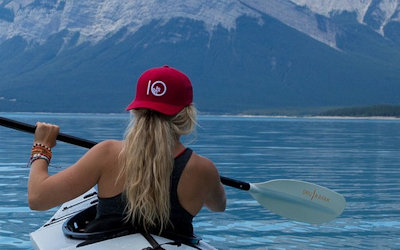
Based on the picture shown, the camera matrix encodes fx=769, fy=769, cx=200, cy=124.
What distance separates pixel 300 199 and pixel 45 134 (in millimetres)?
2528

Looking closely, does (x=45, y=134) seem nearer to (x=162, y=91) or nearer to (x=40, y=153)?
(x=40, y=153)

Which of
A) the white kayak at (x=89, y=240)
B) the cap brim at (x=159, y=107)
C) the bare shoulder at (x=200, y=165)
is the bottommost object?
the white kayak at (x=89, y=240)

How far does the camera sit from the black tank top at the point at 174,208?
418 centimetres

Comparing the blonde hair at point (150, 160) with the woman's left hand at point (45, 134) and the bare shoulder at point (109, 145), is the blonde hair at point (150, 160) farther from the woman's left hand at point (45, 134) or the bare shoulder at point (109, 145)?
the woman's left hand at point (45, 134)

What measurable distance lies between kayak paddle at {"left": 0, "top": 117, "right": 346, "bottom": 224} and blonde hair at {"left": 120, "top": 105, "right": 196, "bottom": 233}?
1.89 metres

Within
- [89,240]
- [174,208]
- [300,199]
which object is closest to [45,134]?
[89,240]

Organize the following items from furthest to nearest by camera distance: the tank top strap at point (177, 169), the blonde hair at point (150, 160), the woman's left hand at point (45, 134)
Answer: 1. the woman's left hand at point (45, 134)
2. the tank top strap at point (177, 169)
3. the blonde hair at point (150, 160)

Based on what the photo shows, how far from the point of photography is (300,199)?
6.22m

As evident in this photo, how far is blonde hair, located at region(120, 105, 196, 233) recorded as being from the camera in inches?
160

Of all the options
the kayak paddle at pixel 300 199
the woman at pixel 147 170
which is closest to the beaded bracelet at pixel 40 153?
the woman at pixel 147 170

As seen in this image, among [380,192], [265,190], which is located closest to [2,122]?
[265,190]

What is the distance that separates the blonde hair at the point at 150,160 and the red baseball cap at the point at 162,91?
5cm

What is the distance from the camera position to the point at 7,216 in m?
13.1

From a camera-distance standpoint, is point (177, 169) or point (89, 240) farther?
point (89, 240)
